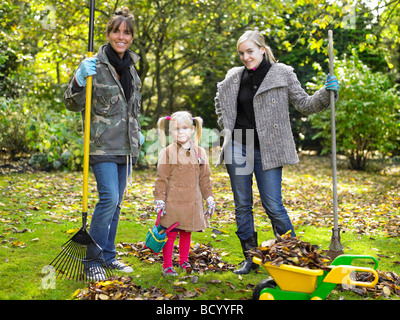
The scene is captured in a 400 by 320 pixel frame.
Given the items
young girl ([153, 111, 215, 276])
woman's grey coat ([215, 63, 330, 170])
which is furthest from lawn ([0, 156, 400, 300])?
woman's grey coat ([215, 63, 330, 170])

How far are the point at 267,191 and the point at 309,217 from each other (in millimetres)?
3188

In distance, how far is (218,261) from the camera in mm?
4230

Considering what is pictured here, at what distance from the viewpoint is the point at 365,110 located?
40.0ft

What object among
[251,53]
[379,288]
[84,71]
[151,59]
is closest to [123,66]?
[84,71]

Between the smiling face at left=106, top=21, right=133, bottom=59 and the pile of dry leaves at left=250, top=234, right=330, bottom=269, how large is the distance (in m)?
2.00

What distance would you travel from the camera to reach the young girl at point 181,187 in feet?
12.3

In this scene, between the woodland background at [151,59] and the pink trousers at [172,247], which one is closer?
the pink trousers at [172,247]

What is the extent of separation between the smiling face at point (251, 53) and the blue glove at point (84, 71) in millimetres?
1262

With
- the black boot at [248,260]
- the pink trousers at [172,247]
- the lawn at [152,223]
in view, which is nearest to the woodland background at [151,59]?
the lawn at [152,223]

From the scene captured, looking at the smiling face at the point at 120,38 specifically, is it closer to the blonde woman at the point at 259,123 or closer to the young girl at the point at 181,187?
the young girl at the point at 181,187

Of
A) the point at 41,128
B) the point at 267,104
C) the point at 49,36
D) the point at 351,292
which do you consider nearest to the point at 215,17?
the point at 49,36

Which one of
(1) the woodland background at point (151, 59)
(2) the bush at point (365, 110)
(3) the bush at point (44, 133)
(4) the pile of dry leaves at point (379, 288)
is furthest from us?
(2) the bush at point (365, 110)

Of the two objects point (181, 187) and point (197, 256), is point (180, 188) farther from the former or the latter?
point (197, 256)
